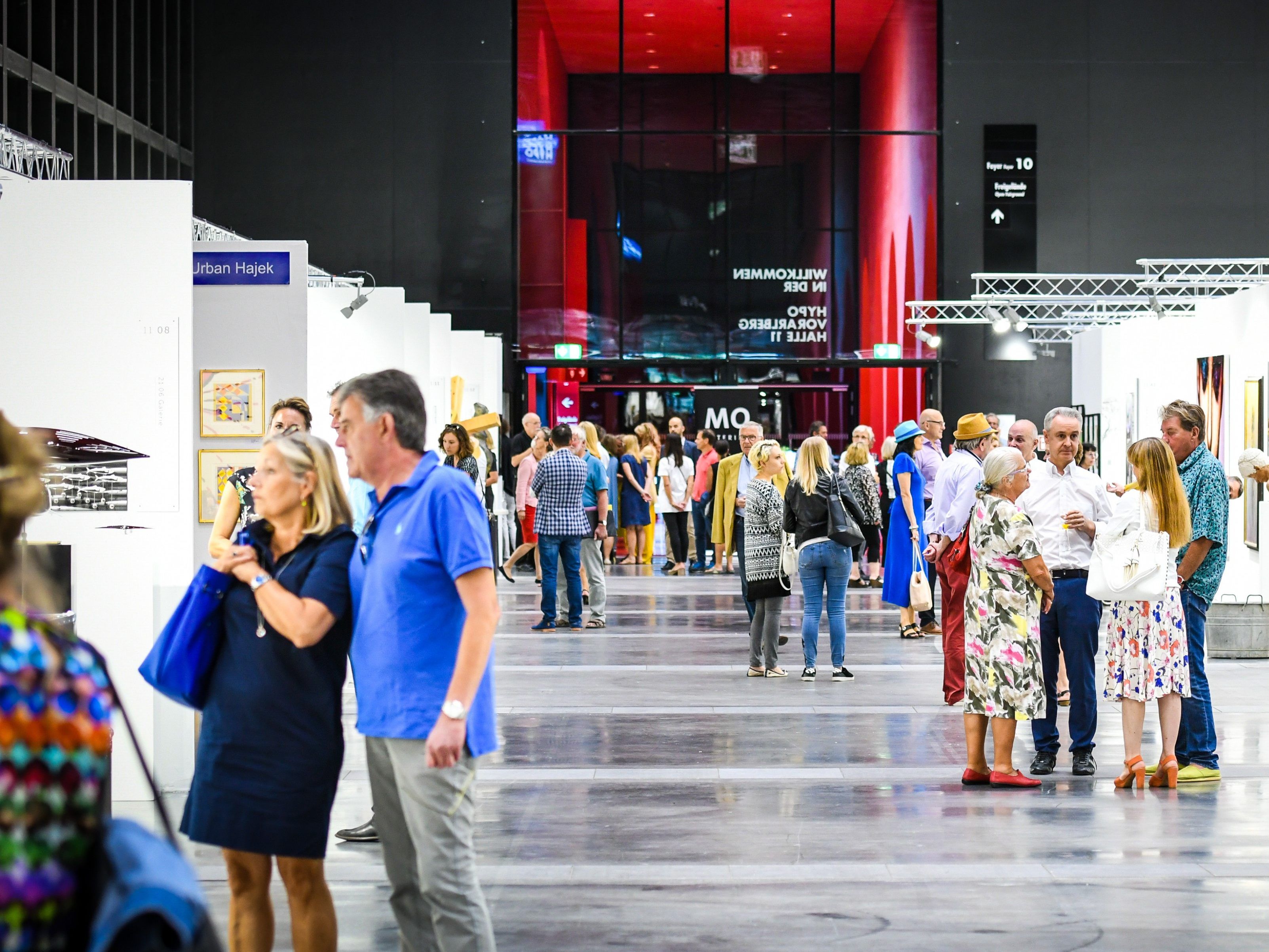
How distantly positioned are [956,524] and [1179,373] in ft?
24.2

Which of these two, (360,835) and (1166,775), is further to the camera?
(1166,775)

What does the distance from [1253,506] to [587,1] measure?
15247 mm

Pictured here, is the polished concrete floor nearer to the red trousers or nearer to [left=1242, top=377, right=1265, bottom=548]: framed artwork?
the red trousers

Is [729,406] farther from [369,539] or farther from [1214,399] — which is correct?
[369,539]

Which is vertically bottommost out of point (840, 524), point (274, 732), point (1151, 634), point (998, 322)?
point (1151, 634)

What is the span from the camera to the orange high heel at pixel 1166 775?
282 inches

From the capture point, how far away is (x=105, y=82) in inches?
799

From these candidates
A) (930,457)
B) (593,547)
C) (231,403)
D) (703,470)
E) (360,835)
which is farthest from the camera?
(703,470)

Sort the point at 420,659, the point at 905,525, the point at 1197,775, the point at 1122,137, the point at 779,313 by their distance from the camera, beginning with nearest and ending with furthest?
the point at 420,659 → the point at 1197,775 → the point at 905,525 → the point at 1122,137 → the point at 779,313

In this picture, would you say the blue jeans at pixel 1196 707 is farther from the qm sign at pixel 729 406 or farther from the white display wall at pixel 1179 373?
the qm sign at pixel 729 406

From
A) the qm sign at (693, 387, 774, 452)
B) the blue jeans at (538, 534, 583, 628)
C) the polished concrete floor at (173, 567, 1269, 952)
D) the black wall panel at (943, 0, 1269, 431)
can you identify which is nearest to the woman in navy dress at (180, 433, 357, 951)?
the polished concrete floor at (173, 567, 1269, 952)

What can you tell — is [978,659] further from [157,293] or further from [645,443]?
[645,443]

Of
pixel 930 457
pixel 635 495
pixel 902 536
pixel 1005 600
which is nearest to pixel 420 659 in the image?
pixel 1005 600

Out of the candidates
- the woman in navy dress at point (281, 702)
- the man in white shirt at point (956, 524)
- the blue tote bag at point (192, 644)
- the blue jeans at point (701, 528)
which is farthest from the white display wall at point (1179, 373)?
the blue tote bag at point (192, 644)
